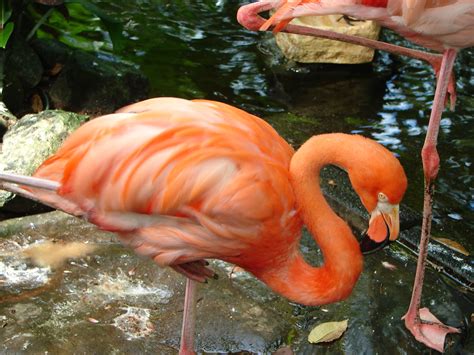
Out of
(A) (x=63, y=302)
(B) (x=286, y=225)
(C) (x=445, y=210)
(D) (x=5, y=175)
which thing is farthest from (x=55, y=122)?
(C) (x=445, y=210)

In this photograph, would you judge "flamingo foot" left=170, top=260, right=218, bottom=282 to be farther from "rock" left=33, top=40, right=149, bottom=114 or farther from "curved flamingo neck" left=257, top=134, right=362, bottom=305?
"rock" left=33, top=40, right=149, bottom=114

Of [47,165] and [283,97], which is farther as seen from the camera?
[283,97]

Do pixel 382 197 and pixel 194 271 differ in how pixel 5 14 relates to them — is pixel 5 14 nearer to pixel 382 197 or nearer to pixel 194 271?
pixel 194 271

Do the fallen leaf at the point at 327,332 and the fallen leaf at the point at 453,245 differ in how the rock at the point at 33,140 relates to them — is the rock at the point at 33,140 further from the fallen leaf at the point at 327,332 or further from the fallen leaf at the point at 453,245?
the fallen leaf at the point at 453,245

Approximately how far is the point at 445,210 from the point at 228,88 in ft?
8.76

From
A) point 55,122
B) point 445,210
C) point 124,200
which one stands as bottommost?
point 445,210

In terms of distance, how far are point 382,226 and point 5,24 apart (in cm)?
362

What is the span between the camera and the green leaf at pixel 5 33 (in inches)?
203

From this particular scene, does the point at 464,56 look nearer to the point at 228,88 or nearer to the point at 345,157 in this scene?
the point at 228,88

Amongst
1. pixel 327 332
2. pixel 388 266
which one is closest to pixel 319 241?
pixel 327 332

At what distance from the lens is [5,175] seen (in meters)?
2.88

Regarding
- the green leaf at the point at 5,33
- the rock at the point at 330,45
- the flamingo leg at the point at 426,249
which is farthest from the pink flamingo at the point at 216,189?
the rock at the point at 330,45

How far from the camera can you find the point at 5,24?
17.6 feet

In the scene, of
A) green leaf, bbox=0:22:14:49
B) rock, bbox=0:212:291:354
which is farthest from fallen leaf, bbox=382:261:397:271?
green leaf, bbox=0:22:14:49
